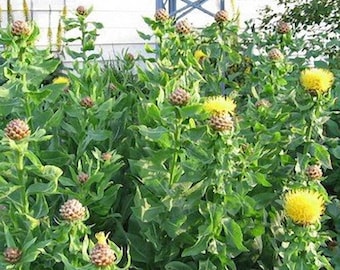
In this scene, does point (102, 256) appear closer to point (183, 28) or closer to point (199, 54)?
point (183, 28)

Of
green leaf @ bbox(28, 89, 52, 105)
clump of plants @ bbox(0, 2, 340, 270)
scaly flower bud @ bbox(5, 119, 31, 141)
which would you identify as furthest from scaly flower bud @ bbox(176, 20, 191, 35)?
scaly flower bud @ bbox(5, 119, 31, 141)

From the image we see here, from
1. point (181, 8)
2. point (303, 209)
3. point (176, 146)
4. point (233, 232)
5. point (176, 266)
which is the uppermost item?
point (181, 8)

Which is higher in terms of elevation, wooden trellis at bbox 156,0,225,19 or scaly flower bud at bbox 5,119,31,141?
wooden trellis at bbox 156,0,225,19

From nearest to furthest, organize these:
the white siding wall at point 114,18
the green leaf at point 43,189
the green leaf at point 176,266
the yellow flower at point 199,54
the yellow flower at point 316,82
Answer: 1. the green leaf at point 43,189
2. the green leaf at point 176,266
3. the yellow flower at point 316,82
4. the yellow flower at point 199,54
5. the white siding wall at point 114,18

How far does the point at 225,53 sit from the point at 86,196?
3.34 feet

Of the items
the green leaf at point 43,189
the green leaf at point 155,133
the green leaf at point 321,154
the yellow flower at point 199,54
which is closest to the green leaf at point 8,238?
the green leaf at point 43,189

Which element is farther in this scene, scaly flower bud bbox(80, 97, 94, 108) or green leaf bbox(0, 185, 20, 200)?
scaly flower bud bbox(80, 97, 94, 108)

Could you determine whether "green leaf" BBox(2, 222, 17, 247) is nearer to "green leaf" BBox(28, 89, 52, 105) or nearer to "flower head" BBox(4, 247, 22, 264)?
"flower head" BBox(4, 247, 22, 264)

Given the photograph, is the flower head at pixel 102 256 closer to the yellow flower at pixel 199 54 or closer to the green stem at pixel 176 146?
the green stem at pixel 176 146

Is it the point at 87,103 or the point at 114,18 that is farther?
the point at 114,18

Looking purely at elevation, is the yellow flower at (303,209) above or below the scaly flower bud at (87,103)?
below

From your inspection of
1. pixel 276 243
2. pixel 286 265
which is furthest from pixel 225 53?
pixel 286 265

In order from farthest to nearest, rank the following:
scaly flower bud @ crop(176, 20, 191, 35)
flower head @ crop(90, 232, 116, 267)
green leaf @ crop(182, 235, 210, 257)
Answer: scaly flower bud @ crop(176, 20, 191, 35), green leaf @ crop(182, 235, 210, 257), flower head @ crop(90, 232, 116, 267)

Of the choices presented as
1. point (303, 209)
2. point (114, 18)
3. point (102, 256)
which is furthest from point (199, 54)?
point (114, 18)
